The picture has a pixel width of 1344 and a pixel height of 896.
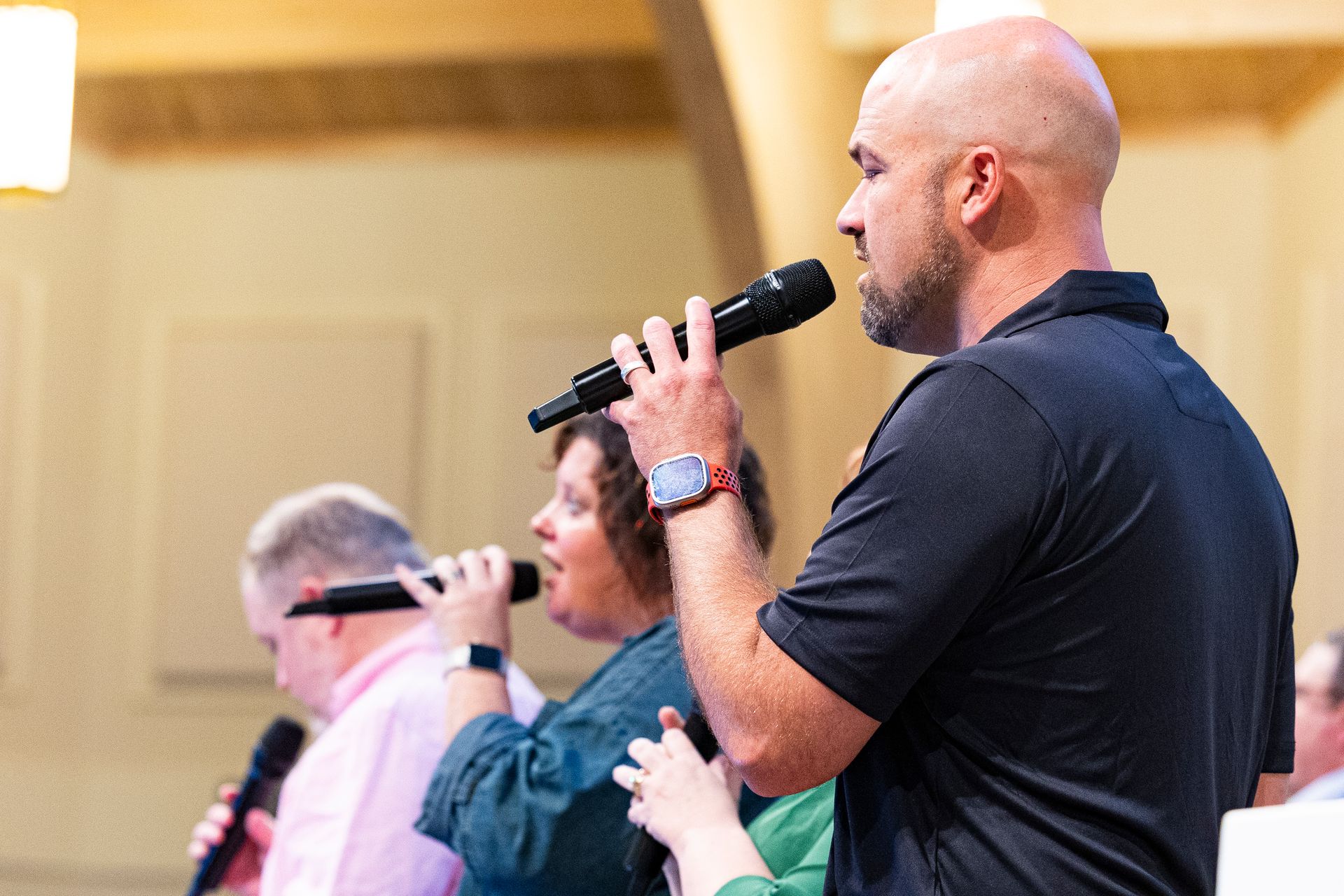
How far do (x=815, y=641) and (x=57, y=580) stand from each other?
17.3 ft

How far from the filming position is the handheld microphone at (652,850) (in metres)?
1.56

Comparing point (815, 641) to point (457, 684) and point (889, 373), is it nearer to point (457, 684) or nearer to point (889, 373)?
point (457, 684)

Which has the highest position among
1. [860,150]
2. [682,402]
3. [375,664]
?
[860,150]

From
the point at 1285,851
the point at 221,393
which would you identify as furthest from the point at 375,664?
the point at 221,393

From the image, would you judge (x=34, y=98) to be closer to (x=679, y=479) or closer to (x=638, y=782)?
(x=638, y=782)

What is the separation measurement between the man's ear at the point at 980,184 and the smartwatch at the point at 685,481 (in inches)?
11.5

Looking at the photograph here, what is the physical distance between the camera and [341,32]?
5.63m

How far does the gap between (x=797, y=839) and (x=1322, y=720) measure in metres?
1.72

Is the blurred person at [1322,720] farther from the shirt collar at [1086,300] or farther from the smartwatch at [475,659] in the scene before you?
the shirt collar at [1086,300]

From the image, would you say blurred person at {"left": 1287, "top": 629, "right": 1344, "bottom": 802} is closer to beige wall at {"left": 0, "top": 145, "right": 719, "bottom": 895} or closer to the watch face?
the watch face

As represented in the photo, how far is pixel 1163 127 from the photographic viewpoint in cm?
491

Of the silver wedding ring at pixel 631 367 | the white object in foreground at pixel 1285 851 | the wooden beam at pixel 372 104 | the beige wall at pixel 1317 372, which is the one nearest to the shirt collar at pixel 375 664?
the silver wedding ring at pixel 631 367

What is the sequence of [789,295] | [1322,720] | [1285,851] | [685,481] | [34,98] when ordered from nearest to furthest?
[1285,851]
[685,481]
[789,295]
[1322,720]
[34,98]

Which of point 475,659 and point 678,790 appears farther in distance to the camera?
point 475,659
